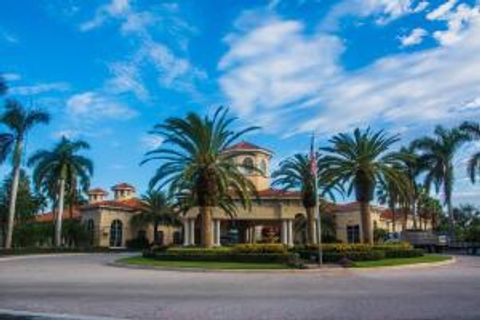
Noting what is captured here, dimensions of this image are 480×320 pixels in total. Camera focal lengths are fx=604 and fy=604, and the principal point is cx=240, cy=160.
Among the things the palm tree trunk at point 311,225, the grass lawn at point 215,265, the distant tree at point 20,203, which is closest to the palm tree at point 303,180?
the palm tree trunk at point 311,225

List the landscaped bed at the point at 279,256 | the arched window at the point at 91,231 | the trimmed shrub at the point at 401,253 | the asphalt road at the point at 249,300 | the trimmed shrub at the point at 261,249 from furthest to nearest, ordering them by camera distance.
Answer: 1. the arched window at the point at 91,231
2. the trimmed shrub at the point at 401,253
3. the trimmed shrub at the point at 261,249
4. the landscaped bed at the point at 279,256
5. the asphalt road at the point at 249,300

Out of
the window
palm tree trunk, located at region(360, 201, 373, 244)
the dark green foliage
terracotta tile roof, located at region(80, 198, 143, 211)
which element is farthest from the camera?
terracotta tile roof, located at region(80, 198, 143, 211)

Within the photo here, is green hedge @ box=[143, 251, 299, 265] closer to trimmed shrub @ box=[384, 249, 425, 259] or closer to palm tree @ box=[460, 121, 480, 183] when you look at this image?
trimmed shrub @ box=[384, 249, 425, 259]

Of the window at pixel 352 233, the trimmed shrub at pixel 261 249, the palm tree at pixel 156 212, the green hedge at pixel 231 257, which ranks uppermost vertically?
the palm tree at pixel 156 212

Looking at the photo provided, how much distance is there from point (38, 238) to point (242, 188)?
38.1m

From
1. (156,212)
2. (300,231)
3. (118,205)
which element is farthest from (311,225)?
(118,205)

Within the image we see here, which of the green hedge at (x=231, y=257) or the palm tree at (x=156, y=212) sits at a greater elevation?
the palm tree at (x=156, y=212)

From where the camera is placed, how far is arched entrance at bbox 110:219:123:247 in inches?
2923

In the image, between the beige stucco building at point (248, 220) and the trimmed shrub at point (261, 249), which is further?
the beige stucco building at point (248, 220)

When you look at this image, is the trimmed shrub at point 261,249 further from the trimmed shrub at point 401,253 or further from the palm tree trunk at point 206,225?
the trimmed shrub at point 401,253

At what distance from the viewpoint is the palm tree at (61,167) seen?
61438 mm

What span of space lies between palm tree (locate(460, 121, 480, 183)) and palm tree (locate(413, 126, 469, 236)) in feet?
7.53

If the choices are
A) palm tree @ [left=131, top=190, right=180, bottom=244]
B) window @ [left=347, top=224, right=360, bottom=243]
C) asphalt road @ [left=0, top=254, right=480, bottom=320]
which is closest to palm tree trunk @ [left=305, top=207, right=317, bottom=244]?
A: window @ [left=347, top=224, right=360, bottom=243]

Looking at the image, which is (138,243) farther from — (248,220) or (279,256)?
(279,256)
